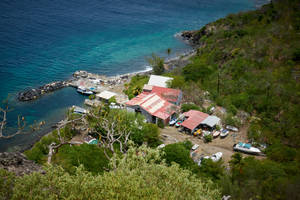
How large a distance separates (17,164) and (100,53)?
5898cm

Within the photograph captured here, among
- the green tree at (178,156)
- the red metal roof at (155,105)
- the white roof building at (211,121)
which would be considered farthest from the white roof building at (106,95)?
the green tree at (178,156)

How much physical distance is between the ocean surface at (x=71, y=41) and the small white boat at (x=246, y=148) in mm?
32237

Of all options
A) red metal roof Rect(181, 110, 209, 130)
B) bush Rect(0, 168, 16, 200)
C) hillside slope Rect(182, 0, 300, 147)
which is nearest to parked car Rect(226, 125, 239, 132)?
hillside slope Rect(182, 0, 300, 147)

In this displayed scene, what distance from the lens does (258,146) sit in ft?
118

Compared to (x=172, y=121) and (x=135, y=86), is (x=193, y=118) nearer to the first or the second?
(x=172, y=121)

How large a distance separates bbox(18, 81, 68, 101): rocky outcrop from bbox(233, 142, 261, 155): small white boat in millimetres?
41101

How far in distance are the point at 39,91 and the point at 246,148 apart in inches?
1720

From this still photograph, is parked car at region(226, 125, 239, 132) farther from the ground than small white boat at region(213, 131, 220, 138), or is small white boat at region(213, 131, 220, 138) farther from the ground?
parked car at region(226, 125, 239, 132)

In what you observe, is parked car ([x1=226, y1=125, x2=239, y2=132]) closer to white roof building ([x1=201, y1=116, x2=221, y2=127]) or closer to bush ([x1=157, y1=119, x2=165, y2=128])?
white roof building ([x1=201, y1=116, x2=221, y2=127])

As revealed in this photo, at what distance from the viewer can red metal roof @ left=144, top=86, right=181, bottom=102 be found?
155 feet

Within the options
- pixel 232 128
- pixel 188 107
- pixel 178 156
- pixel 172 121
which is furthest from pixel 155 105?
pixel 178 156

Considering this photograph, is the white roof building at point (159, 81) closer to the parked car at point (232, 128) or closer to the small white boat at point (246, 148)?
the parked car at point (232, 128)

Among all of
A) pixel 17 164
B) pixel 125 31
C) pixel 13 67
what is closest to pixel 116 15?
pixel 125 31

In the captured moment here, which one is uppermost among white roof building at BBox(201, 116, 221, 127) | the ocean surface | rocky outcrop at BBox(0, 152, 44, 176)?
the ocean surface
